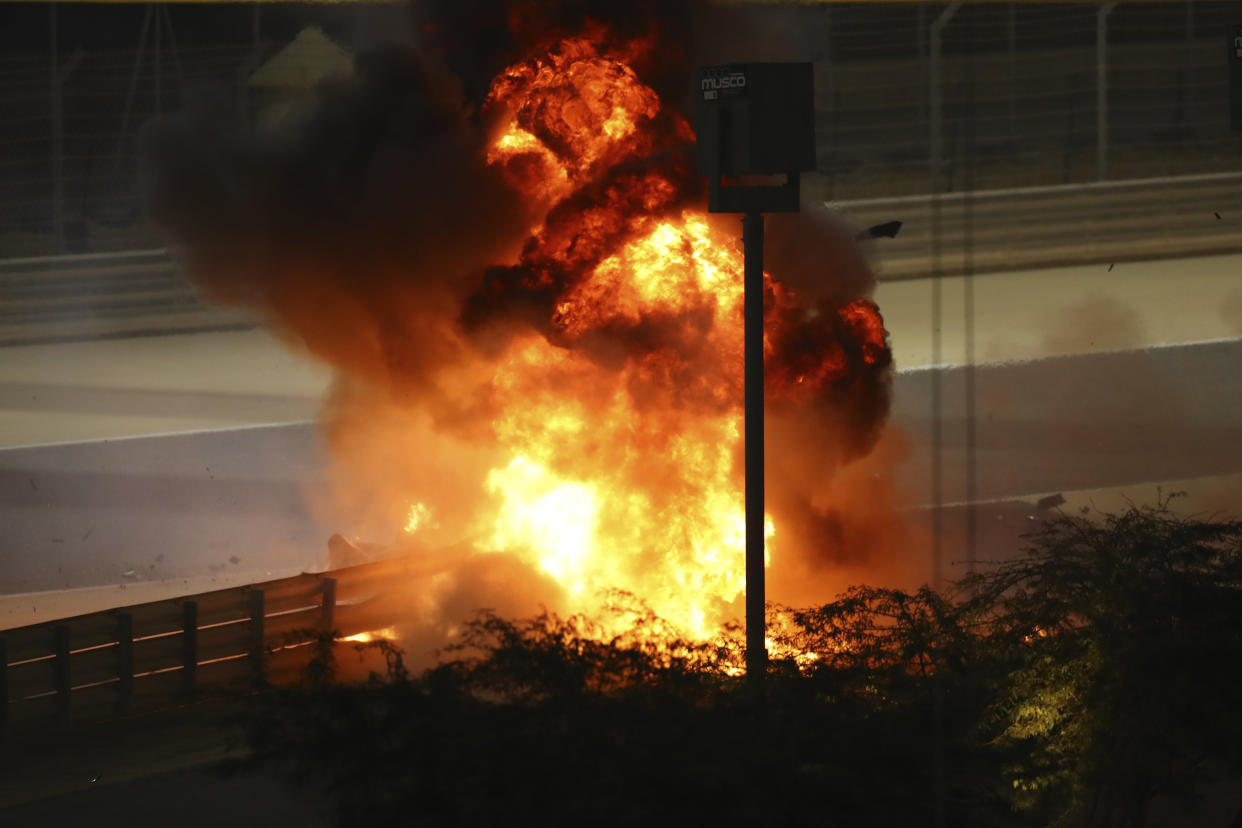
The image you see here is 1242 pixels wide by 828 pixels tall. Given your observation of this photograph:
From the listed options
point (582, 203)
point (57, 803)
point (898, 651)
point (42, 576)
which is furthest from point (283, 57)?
point (898, 651)

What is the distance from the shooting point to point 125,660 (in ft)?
41.7

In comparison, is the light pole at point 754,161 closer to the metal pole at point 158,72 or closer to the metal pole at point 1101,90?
the metal pole at point 158,72

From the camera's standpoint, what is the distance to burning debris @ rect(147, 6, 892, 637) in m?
13.8

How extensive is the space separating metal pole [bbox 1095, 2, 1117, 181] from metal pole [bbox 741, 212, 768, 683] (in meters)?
14.2

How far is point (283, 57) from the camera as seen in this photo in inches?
853

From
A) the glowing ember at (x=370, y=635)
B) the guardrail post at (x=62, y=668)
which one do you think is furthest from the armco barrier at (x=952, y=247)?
the guardrail post at (x=62, y=668)

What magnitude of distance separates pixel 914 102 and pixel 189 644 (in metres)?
14.5

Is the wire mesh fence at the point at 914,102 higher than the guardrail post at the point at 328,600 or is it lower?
higher

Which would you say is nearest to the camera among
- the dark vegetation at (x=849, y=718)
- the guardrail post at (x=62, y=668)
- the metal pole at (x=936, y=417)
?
the dark vegetation at (x=849, y=718)

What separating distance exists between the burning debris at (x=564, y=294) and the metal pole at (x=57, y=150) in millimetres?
5542

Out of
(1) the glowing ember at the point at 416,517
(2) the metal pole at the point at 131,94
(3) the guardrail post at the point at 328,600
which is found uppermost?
(2) the metal pole at the point at 131,94

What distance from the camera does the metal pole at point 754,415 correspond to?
992 cm

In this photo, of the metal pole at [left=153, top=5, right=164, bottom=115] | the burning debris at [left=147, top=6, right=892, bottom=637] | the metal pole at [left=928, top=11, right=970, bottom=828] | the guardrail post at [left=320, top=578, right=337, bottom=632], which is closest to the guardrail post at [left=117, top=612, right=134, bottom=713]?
the guardrail post at [left=320, top=578, right=337, bottom=632]

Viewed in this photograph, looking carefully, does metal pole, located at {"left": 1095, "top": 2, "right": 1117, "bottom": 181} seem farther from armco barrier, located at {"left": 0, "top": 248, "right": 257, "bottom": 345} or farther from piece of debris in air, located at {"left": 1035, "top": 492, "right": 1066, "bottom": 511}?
armco barrier, located at {"left": 0, "top": 248, "right": 257, "bottom": 345}
